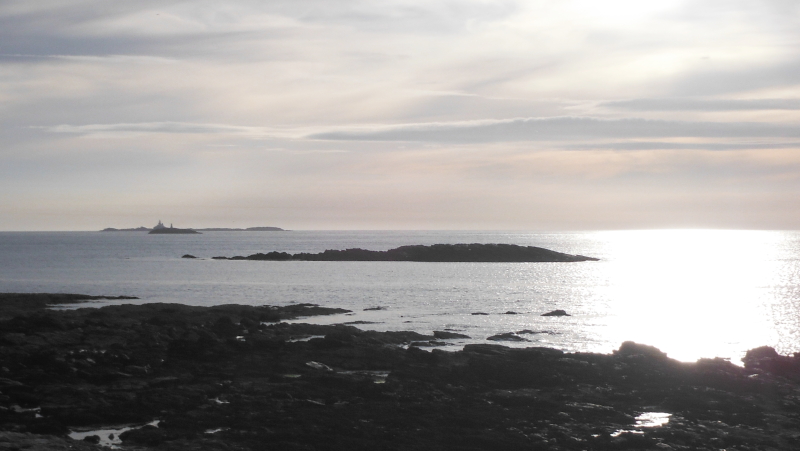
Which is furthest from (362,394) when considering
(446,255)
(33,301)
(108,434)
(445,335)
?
(446,255)

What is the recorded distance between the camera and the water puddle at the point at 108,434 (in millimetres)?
17172

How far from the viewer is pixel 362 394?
22.5 metres

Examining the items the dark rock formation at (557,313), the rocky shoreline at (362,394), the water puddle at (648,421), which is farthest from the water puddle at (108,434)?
the dark rock formation at (557,313)

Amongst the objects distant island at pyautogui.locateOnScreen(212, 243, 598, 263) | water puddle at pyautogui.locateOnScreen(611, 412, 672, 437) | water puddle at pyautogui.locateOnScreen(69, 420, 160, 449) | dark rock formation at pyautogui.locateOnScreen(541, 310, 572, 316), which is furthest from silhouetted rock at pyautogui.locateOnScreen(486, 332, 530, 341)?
distant island at pyautogui.locateOnScreen(212, 243, 598, 263)

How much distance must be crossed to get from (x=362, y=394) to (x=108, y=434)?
7772 millimetres

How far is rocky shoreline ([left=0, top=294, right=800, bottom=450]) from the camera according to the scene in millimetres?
18000

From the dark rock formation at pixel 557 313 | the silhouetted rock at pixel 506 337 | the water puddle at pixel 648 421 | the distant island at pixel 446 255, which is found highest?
the distant island at pixel 446 255

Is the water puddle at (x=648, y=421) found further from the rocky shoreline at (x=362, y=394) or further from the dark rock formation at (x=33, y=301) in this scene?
the dark rock formation at (x=33, y=301)

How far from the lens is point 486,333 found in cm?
4178

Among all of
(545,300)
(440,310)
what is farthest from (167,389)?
(545,300)

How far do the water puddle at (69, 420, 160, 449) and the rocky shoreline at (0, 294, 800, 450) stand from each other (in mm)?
265

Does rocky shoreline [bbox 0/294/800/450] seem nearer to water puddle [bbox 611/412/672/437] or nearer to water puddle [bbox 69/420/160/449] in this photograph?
water puddle [bbox 611/412/672/437]

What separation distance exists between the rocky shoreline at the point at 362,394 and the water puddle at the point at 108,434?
27cm

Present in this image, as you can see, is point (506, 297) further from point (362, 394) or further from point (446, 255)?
point (446, 255)
